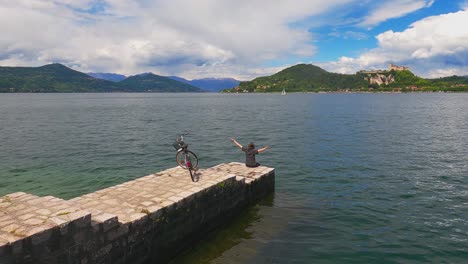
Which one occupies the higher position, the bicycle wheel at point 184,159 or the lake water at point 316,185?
the bicycle wheel at point 184,159

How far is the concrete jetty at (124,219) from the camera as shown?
724 centimetres

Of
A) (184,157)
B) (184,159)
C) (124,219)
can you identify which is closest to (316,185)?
(184,159)

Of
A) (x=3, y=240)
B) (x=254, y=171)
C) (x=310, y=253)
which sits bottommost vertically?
(x=310, y=253)

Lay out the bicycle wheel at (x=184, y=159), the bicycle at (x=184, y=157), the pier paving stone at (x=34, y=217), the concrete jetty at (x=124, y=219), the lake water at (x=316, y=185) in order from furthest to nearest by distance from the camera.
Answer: the bicycle wheel at (x=184, y=159), the bicycle at (x=184, y=157), the lake water at (x=316, y=185), the concrete jetty at (x=124, y=219), the pier paving stone at (x=34, y=217)

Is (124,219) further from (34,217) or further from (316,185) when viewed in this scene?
(316,185)

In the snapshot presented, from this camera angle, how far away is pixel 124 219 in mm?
9594

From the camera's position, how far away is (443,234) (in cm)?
1317

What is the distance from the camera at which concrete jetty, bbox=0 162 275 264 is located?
7.24 metres

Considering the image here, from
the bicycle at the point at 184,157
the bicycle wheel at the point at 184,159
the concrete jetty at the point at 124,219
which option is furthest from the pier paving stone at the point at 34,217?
the bicycle wheel at the point at 184,159

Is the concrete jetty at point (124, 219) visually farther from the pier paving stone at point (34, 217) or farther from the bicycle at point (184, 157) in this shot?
the bicycle at point (184, 157)

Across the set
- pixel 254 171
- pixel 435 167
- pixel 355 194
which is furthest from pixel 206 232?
pixel 435 167

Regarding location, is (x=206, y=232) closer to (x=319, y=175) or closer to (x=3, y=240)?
(x=3, y=240)

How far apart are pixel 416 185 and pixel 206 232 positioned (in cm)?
1470

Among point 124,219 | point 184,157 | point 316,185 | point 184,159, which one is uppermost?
point 184,157
